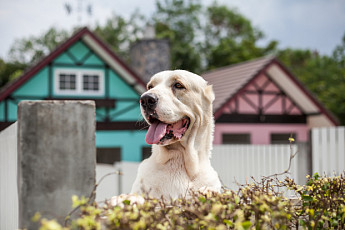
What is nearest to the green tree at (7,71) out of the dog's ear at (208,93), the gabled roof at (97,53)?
the gabled roof at (97,53)

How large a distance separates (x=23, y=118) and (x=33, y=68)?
36.3 feet

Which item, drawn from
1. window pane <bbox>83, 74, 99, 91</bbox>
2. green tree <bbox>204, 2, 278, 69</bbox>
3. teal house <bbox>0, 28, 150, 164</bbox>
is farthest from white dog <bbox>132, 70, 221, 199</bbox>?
green tree <bbox>204, 2, 278, 69</bbox>

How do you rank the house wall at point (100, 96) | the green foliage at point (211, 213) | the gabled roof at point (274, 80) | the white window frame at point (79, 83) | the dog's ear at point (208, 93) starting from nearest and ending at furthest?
the green foliage at point (211, 213), the dog's ear at point (208, 93), the house wall at point (100, 96), the white window frame at point (79, 83), the gabled roof at point (274, 80)

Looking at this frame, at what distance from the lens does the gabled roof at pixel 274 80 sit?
14.3 meters

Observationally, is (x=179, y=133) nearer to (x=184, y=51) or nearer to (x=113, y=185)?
(x=113, y=185)

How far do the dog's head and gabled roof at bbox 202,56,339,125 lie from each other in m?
10.7

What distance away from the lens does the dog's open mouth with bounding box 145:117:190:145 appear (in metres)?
2.70

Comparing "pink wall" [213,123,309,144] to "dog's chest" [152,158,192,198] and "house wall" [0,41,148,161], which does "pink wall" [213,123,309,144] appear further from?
"dog's chest" [152,158,192,198]

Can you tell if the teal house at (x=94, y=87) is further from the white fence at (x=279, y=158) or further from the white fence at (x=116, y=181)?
the white fence at (x=279, y=158)

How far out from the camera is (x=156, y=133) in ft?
8.91

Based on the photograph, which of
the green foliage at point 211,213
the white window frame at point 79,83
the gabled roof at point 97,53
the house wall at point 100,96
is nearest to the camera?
the green foliage at point 211,213

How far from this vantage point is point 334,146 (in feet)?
25.2

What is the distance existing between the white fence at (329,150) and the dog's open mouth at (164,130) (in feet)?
18.7

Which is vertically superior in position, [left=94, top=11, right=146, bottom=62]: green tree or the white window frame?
[left=94, top=11, right=146, bottom=62]: green tree
